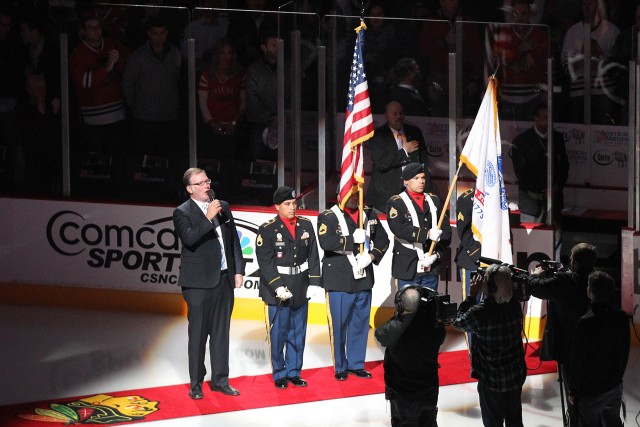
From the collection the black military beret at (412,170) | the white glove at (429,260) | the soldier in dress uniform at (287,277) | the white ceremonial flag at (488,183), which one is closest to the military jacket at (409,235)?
the white glove at (429,260)

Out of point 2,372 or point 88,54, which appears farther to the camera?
point 88,54

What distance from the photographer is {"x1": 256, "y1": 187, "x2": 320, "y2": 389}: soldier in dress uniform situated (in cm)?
1236

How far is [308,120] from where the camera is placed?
579 inches

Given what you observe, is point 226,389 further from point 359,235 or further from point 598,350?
point 598,350

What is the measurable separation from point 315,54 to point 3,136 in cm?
404

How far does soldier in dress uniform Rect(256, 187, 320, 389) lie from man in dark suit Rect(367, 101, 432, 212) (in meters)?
1.91

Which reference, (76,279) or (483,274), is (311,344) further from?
(483,274)

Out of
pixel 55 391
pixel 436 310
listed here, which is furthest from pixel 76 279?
pixel 436 310

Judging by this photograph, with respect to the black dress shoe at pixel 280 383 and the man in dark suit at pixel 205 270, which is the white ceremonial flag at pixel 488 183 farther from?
the man in dark suit at pixel 205 270

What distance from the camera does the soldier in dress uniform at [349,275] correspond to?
12.7 metres

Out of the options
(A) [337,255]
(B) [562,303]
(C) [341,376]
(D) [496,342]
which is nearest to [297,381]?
(C) [341,376]

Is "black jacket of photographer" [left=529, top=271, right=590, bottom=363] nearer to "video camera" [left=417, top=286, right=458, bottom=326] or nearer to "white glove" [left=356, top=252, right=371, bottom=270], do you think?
"video camera" [left=417, top=286, right=458, bottom=326]

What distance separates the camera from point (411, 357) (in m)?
9.29

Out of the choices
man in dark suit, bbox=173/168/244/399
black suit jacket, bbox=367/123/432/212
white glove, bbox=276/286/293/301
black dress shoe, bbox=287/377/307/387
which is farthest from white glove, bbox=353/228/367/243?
Result: black suit jacket, bbox=367/123/432/212
